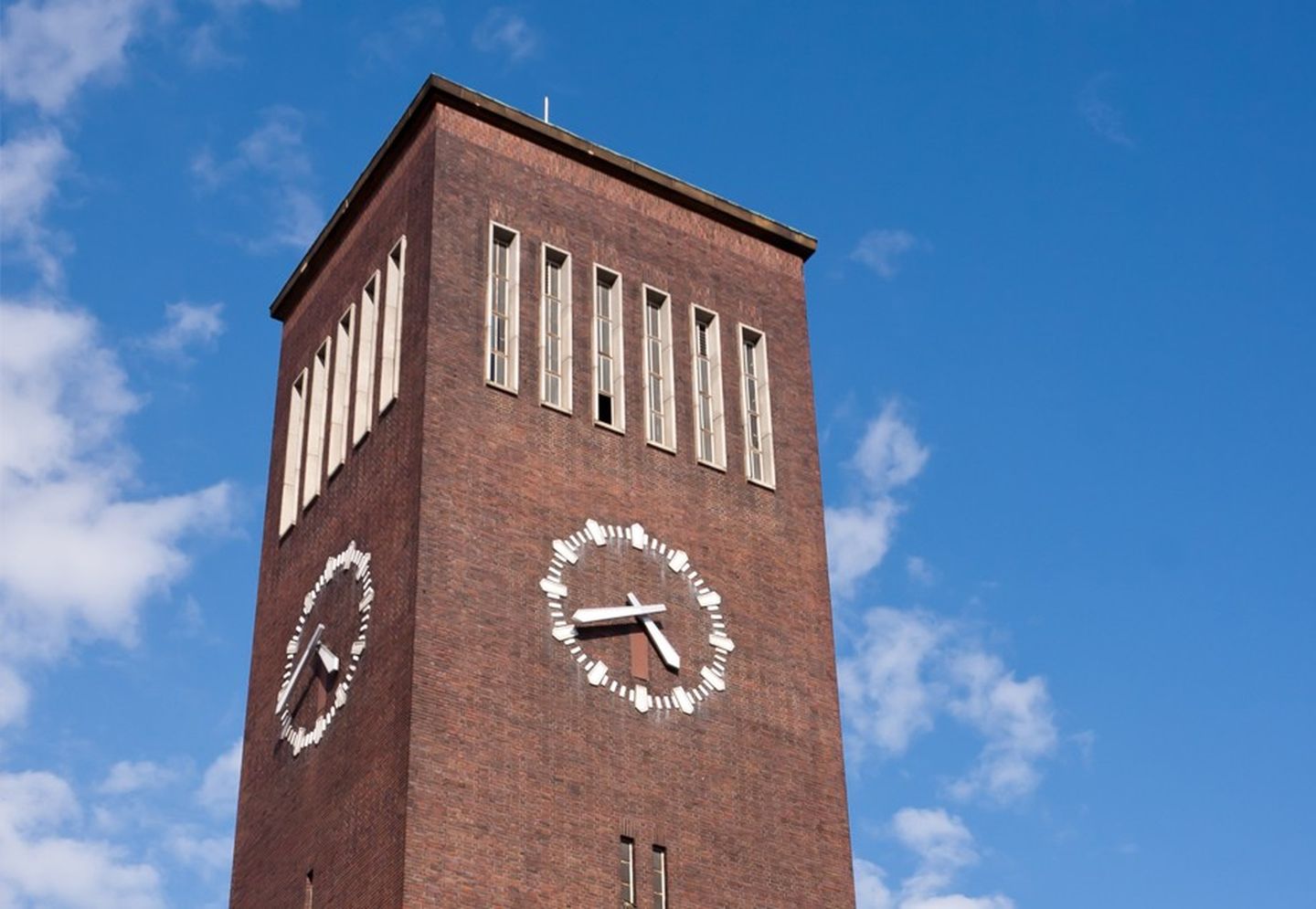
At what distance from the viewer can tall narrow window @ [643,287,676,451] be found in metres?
32.2

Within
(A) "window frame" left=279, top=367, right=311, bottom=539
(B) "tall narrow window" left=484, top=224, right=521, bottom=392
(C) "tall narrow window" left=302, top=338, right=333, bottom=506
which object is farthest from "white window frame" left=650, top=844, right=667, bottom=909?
(A) "window frame" left=279, top=367, right=311, bottom=539

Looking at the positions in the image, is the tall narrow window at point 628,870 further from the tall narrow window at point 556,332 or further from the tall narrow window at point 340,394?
the tall narrow window at point 340,394

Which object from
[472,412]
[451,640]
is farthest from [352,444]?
[451,640]

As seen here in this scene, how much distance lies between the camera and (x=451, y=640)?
27703 mm

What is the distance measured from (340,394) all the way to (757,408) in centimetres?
648

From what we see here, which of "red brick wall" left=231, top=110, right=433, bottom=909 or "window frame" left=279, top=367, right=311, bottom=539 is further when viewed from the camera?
"window frame" left=279, top=367, right=311, bottom=539

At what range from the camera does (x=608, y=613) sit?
2900 cm

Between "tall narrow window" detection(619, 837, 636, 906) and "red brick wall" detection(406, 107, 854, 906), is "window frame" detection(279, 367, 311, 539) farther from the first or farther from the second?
"tall narrow window" detection(619, 837, 636, 906)

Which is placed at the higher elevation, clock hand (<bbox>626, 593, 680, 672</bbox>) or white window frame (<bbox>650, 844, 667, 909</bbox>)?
clock hand (<bbox>626, 593, 680, 672</bbox>)

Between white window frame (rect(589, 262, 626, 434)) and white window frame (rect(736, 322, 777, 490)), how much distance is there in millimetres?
2217

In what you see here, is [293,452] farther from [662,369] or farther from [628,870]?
[628,870]

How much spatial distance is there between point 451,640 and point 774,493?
6876mm

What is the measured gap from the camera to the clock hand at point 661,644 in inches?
1150

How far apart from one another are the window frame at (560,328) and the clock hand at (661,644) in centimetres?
353
